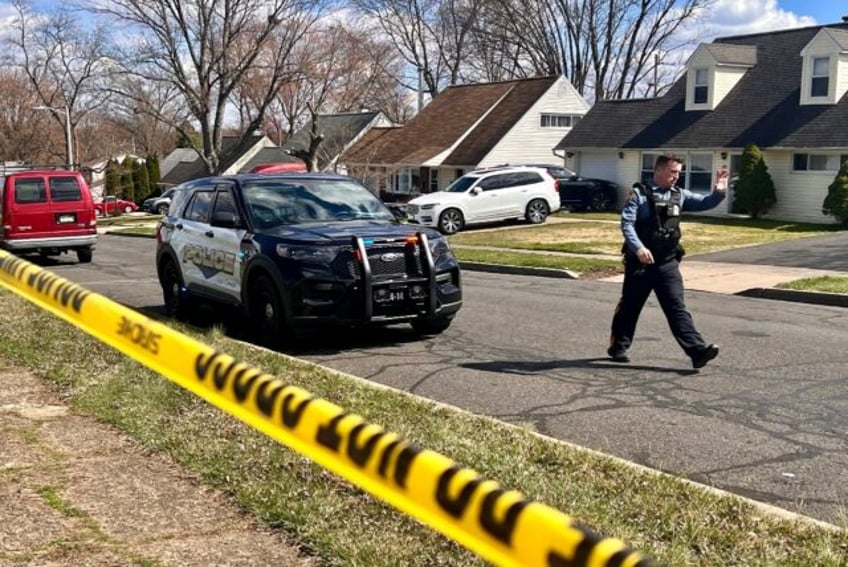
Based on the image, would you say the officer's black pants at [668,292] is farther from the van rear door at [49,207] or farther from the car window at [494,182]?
the car window at [494,182]

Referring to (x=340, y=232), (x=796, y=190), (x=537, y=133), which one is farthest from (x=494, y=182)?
A: (x=340, y=232)

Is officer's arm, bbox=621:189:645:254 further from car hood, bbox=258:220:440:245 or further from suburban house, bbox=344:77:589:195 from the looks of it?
suburban house, bbox=344:77:589:195

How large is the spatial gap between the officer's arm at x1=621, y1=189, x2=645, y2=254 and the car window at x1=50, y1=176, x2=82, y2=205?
51.2ft

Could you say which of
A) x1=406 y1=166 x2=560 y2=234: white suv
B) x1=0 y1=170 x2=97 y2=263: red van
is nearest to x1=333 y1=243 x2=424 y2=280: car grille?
x1=0 y1=170 x2=97 y2=263: red van

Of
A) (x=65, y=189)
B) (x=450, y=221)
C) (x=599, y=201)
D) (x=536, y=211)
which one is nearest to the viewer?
(x=65, y=189)

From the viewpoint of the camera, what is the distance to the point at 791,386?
24.9 feet

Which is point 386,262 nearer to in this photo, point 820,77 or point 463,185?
point 463,185

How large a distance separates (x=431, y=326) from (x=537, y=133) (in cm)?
3472

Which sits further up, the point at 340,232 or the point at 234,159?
the point at 234,159

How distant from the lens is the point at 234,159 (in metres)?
58.8

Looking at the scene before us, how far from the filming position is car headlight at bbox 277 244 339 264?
8.88 metres

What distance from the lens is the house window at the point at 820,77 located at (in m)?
29.0

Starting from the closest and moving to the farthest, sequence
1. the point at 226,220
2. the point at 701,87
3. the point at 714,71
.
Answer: the point at 226,220
the point at 714,71
the point at 701,87

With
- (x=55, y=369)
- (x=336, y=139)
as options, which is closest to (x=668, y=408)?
(x=55, y=369)
